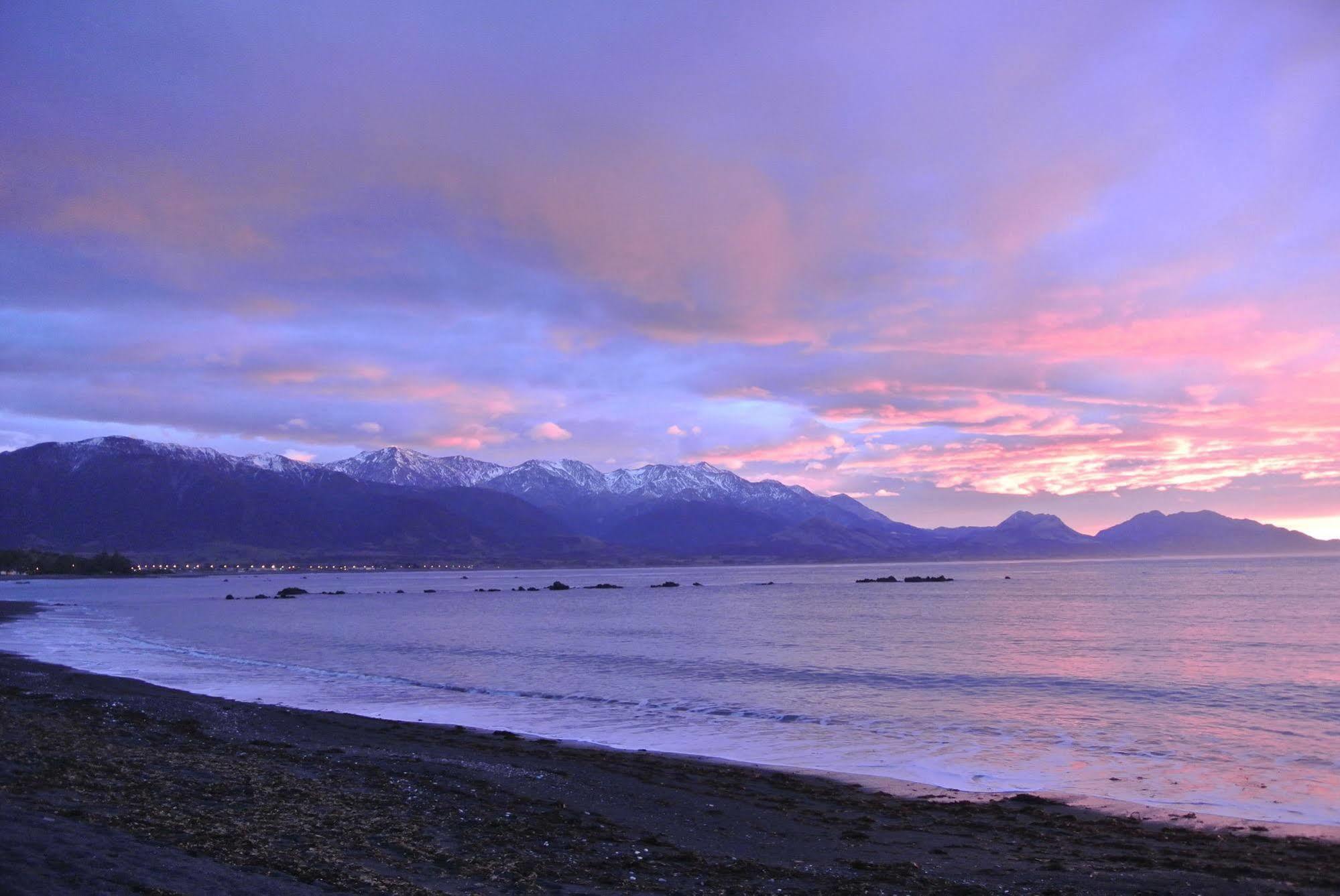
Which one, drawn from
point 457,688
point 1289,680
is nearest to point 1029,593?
point 1289,680

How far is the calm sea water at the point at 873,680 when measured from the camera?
19.5 m

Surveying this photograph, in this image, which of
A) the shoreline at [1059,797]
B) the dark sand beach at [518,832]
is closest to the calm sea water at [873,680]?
the shoreline at [1059,797]

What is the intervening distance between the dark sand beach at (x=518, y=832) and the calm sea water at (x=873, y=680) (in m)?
3.33

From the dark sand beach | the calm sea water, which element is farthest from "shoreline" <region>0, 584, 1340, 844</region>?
the dark sand beach

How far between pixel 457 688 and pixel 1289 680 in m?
29.6

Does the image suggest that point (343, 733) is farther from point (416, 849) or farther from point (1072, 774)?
point (1072, 774)

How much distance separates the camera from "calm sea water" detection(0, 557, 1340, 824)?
19500mm

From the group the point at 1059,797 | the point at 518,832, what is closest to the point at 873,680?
the point at 1059,797

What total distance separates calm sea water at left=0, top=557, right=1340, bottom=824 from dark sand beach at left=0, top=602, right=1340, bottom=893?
10.9ft

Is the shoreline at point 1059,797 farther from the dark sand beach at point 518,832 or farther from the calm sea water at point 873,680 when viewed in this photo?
the dark sand beach at point 518,832

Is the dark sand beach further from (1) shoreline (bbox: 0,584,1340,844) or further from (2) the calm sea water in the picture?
(2) the calm sea water

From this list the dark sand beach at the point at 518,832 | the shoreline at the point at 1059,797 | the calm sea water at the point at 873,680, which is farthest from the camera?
the calm sea water at the point at 873,680

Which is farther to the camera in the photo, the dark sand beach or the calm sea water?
the calm sea water

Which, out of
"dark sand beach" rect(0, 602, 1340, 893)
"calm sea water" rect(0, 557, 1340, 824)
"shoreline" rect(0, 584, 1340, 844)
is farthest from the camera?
"calm sea water" rect(0, 557, 1340, 824)
